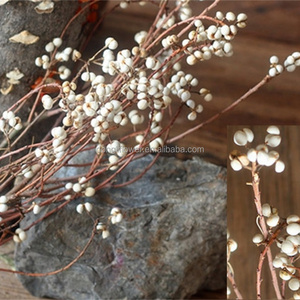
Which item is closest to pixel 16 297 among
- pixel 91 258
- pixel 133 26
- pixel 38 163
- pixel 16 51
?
pixel 91 258

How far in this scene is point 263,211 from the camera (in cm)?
59

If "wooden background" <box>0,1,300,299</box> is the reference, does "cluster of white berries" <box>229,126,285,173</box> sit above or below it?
above

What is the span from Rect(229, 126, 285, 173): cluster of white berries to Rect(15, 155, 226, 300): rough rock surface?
268mm

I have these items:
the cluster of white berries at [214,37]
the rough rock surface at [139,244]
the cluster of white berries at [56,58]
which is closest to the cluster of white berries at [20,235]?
the rough rock surface at [139,244]

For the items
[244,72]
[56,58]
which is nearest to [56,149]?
[56,58]

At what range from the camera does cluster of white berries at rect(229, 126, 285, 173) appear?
1.87ft

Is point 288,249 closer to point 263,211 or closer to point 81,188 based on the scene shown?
point 263,211

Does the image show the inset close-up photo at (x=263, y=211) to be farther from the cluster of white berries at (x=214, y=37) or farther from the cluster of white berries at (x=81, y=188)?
the cluster of white berries at (x=81, y=188)

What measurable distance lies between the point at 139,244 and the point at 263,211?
1.07 feet

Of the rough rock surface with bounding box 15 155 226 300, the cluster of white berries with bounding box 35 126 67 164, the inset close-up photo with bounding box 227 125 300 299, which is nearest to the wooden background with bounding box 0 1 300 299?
the rough rock surface with bounding box 15 155 226 300

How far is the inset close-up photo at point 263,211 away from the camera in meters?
0.57

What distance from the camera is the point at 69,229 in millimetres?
877

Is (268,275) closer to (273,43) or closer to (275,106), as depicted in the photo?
(275,106)

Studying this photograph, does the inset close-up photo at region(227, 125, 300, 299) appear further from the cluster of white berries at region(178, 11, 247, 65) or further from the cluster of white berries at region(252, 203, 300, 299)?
the cluster of white berries at region(178, 11, 247, 65)
